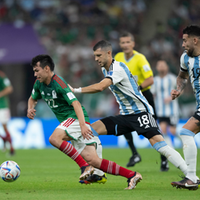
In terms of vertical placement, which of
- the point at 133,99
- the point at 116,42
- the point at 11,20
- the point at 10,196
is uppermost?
the point at 11,20

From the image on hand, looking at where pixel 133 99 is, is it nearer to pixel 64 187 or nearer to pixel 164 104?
pixel 64 187

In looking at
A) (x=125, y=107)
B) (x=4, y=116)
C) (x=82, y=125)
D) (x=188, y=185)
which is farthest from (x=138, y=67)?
(x=4, y=116)

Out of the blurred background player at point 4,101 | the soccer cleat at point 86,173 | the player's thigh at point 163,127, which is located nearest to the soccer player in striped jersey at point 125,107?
the soccer cleat at point 86,173

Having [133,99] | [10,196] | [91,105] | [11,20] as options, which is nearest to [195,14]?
[91,105]

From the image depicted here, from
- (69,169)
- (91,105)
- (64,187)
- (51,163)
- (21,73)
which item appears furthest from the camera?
(21,73)

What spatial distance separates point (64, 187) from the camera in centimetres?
536

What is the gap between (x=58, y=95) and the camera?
537cm

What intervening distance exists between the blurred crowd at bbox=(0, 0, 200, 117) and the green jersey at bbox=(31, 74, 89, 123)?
10.8 m

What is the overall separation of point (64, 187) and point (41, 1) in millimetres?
14334

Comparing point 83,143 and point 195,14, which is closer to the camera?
point 83,143

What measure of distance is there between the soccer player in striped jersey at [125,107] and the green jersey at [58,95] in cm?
42

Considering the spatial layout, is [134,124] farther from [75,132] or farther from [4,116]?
[4,116]

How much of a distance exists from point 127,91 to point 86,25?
13.0 m

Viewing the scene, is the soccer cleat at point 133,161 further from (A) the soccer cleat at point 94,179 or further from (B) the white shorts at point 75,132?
(B) the white shorts at point 75,132
